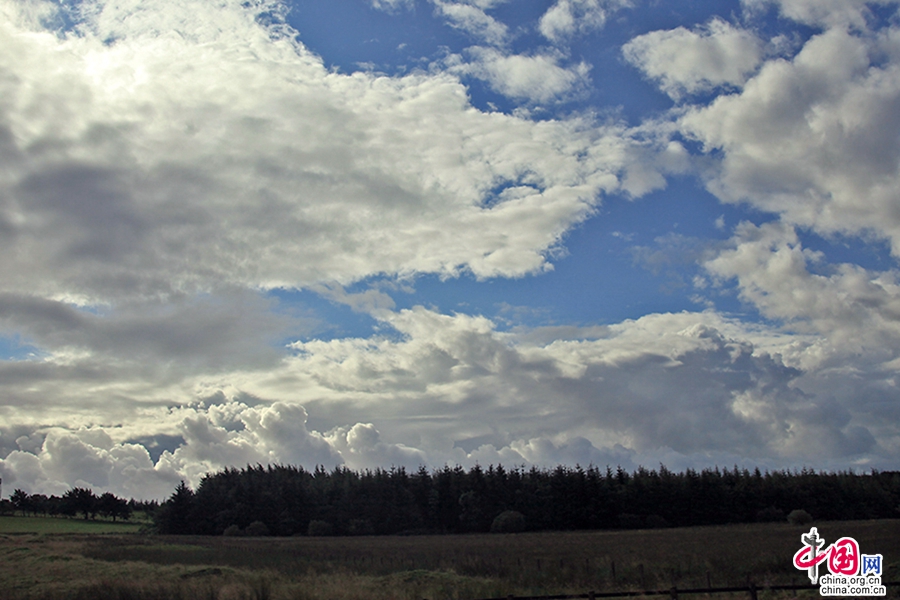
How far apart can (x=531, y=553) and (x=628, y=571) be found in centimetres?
1801

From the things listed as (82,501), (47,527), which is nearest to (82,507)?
(82,501)

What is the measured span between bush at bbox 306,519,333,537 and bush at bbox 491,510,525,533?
29806 mm

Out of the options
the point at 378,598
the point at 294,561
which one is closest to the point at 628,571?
the point at 378,598

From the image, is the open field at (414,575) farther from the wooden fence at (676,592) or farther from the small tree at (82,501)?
the small tree at (82,501)

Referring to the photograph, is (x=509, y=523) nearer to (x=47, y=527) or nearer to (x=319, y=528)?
(x=319, y=528)

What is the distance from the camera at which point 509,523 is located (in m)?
104

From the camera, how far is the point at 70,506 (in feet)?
610

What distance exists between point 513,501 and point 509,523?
1340 cm

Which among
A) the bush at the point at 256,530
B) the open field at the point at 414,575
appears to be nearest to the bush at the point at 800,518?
the open field at the point at 414,575

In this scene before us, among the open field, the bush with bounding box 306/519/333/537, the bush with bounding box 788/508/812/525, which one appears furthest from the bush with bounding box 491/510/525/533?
the open field

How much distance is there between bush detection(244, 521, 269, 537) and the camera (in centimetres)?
11456

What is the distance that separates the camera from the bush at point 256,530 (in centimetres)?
11456

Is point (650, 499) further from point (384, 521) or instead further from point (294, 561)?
point (294, 561)

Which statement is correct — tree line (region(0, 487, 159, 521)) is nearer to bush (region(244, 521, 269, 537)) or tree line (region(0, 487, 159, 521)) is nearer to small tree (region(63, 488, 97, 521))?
small tree (region(63, 488, 97, 521))
